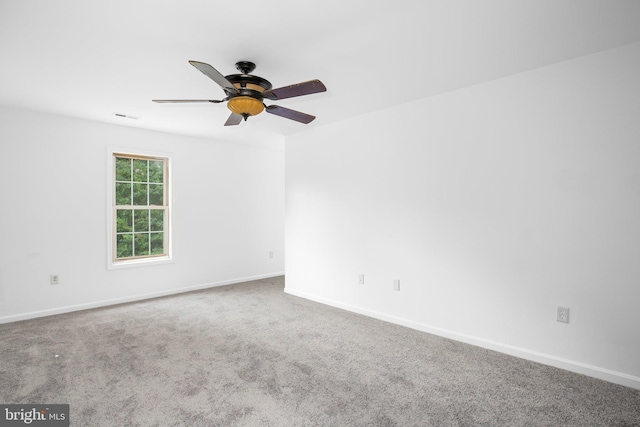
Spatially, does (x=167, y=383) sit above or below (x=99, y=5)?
below

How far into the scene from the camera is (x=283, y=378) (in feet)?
8.28

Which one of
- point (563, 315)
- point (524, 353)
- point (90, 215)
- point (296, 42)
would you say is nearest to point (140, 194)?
point (90, 215)

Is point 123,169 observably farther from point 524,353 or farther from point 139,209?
point 524,353

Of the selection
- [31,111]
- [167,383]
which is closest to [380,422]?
[167,383]

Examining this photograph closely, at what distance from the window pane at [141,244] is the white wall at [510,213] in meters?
2.93

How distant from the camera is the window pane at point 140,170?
16.1 feet

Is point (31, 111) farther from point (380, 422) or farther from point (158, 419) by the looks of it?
point (380, 422)

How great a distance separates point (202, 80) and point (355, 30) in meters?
1.51

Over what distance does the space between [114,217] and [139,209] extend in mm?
350

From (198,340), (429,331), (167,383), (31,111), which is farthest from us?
(31,111)

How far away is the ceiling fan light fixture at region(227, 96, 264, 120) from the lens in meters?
2.57

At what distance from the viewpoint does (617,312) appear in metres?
2.45

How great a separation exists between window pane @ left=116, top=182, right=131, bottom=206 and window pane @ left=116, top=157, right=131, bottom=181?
3.4 inches

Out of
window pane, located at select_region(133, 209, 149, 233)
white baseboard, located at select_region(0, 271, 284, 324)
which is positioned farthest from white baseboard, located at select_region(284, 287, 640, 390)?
window pane, located at select_region(133, 209, 149, 233)
